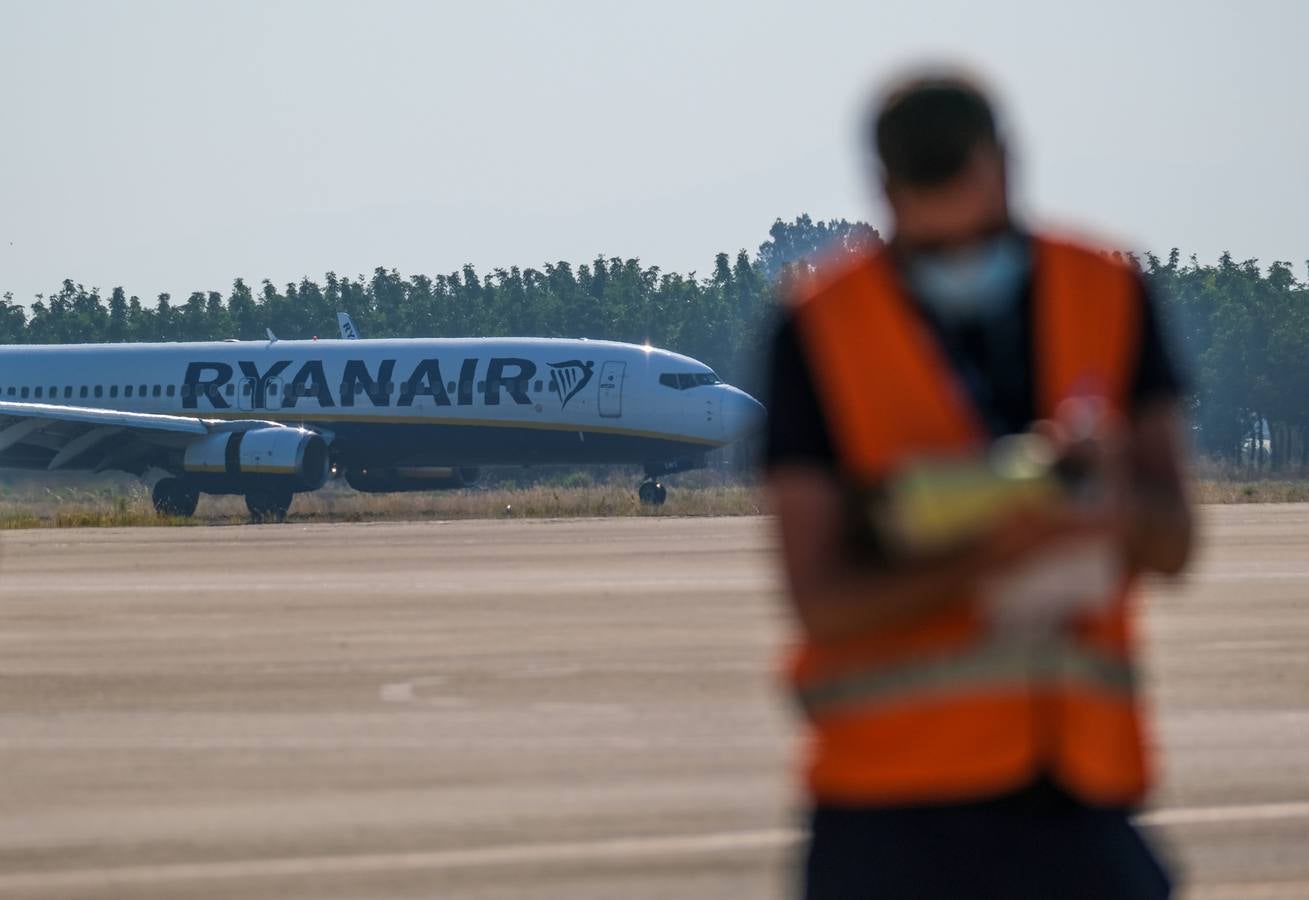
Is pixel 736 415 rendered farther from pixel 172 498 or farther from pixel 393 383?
pixel 172 498

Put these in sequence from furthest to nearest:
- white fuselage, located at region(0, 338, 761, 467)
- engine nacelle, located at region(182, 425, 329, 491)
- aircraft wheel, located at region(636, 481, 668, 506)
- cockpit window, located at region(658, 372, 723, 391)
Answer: aircraft wheel, located at region(636, 481, 668, 506) < cockpit window, located at region(658, 372, 723, 391) < white fuselage, located at region(0, 338, 761, 467) < engine nacelle, located at region(182, 425, 329, 491)

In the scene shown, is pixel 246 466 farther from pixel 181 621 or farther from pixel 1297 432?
pixel 1297 432

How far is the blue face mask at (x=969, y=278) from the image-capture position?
10.9 ft

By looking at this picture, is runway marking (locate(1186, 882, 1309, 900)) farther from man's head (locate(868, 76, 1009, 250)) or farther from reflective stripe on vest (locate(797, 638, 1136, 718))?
man's head (locate(868, 76, 1009, 250))

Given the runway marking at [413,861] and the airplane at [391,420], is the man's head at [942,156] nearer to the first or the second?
the runway marking at [413,861]

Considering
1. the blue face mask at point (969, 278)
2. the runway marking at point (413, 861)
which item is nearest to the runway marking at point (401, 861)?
the runway marking at point (413, 861)

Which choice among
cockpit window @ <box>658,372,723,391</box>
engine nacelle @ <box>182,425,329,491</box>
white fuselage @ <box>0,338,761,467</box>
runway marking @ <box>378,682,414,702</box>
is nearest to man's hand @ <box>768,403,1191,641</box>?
runway marking @ <box>378,682,414,702</box>

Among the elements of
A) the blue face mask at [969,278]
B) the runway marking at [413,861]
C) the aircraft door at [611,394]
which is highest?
the aircraft door at [611,394]

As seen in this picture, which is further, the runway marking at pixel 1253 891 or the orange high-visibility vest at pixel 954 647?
the runway marking at pixel 1253 891

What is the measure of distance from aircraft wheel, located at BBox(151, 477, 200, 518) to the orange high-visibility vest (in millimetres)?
43092

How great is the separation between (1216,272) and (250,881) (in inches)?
5303

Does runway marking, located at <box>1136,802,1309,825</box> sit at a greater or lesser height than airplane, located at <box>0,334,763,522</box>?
lesser

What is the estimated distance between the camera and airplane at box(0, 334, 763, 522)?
4369 cm

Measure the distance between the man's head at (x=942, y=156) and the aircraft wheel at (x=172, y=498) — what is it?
4312 centimetres
